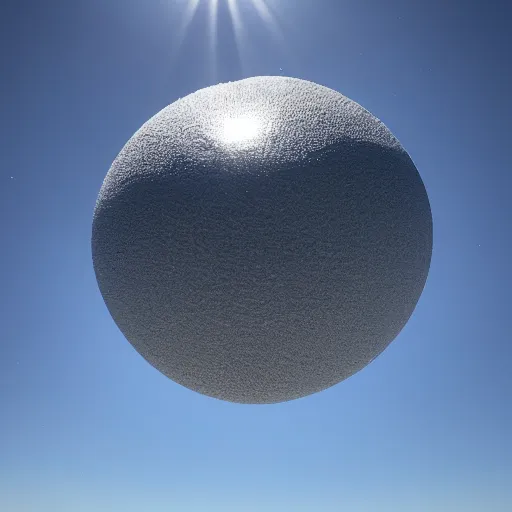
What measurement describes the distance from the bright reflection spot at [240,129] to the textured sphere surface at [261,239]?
11mm

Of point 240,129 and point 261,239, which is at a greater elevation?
point 240,129

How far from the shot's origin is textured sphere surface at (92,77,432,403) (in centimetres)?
374

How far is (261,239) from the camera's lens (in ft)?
12.1

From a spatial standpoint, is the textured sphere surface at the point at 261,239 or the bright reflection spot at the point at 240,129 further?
the bright reflection spot at the point at 240,129

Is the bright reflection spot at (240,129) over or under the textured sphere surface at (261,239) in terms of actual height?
over

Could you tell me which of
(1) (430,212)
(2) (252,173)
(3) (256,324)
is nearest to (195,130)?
(2) (252,173)

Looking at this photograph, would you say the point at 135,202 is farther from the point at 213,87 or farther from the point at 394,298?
the point at 394,298

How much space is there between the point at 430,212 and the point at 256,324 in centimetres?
212

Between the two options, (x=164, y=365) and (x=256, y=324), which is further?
(x=164, y=365)

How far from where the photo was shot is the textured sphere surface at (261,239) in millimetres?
3736

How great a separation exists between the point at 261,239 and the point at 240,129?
35.0 inches

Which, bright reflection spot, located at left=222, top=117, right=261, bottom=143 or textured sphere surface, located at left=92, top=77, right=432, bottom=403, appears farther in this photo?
bright reflection spot, located at left=222, top=117, right=261, bottom=143

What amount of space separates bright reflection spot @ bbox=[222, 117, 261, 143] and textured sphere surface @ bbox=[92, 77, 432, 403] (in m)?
0.01

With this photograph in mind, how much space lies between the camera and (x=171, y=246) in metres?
3.88
